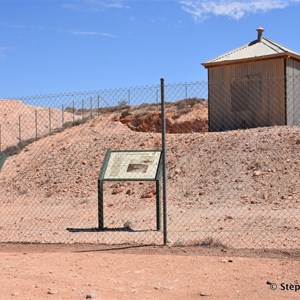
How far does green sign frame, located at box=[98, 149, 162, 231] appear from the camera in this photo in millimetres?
10024

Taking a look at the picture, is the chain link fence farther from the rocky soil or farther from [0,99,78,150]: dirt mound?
[0,99,78,150]: dirt mound

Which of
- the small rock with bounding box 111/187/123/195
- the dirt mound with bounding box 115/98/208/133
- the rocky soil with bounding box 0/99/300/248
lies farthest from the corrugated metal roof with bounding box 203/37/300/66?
the dirt mound with bounding box 115/98/208/133

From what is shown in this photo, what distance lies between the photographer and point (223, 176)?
1602cm

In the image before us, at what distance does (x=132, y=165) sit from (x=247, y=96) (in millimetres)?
11059

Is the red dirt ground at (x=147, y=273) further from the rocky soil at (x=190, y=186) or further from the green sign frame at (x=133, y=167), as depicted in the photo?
the green sign frame at (x=133, y=167)

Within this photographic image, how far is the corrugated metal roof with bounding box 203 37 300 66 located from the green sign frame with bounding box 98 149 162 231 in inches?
422

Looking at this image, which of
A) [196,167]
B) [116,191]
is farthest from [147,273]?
[196,167]

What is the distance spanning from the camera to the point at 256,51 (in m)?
20.5

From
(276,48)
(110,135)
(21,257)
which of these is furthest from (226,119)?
(21,257)

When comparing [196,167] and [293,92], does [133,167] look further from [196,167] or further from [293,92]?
[293,92]

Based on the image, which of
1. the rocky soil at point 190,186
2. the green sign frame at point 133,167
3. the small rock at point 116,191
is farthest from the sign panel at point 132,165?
the small rock at point 116,191

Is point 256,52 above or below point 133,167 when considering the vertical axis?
above

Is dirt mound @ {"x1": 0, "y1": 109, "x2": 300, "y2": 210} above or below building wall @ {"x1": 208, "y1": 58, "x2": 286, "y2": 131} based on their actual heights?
below

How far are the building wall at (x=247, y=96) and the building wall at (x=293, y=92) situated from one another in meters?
0.24
